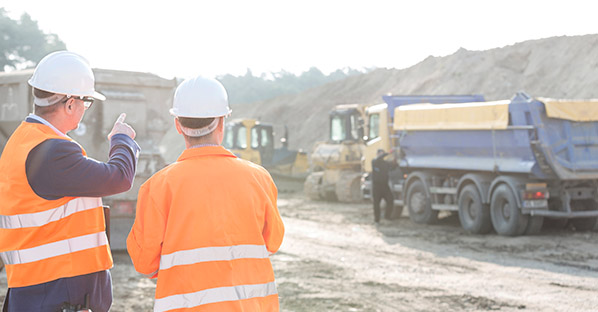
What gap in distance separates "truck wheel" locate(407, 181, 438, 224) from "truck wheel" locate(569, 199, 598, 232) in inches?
118

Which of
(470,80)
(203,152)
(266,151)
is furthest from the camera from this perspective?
(470,80)

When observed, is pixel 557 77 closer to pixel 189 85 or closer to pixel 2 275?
pixel 2 275

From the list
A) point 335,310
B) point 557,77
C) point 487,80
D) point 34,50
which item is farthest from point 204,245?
point 487,80

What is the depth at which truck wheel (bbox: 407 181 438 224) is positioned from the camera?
1662 cm

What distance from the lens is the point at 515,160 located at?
1360cm

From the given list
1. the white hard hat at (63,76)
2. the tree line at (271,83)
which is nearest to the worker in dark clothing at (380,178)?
the white hard hat at (63,76)

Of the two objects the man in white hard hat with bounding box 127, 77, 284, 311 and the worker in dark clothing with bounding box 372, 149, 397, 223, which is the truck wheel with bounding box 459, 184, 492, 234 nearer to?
the worker in dark clothing with bounding box 372, 149, 397, 223

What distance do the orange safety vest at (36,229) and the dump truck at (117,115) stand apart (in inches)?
297

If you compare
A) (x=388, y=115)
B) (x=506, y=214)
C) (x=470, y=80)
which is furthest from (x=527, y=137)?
(x=470, y=80)

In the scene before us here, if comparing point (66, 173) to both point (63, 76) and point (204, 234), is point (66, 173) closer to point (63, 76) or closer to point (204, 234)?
point (63, 76)

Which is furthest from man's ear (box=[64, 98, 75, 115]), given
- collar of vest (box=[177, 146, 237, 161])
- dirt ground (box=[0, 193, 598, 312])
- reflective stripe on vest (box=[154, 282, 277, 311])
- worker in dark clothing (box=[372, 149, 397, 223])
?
worker in dark clothing (box=[372, 149, 397, 223])

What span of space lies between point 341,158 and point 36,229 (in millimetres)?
19787

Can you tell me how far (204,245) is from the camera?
121 inches

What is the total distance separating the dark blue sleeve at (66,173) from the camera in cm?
321
